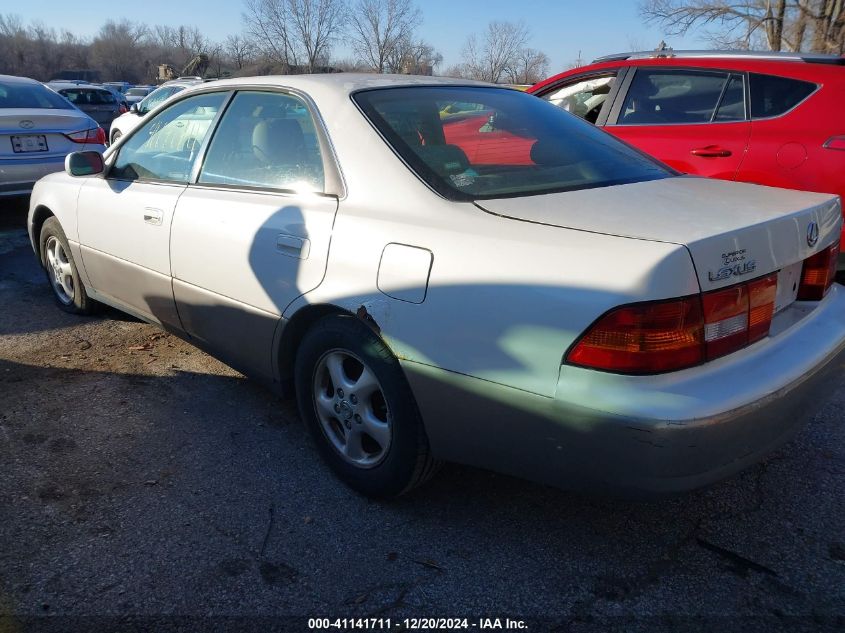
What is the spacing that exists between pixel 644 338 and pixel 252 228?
5.35 feet

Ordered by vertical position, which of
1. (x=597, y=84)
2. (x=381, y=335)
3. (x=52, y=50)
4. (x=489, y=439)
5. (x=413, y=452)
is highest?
(x=52, y=50)

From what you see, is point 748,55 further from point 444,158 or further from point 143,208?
point 143,208


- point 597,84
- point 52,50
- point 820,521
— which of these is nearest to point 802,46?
point 597,84

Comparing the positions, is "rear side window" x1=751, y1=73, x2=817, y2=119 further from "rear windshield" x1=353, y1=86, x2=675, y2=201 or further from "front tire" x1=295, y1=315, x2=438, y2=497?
"front tire" x1=295, y1=315, x2=438, y2=497

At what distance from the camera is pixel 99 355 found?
390 centimetres

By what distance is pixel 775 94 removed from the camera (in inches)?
176

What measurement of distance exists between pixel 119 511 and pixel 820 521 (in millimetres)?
2545

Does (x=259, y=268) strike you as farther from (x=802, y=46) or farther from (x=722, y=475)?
(x=802, y=46)

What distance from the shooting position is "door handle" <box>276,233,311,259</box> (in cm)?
246

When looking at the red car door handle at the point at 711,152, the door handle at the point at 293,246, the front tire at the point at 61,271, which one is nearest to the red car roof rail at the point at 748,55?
the red car door handle at the point at 711,152

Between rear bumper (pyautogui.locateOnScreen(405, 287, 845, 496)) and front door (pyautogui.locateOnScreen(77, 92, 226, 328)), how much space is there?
1754mm

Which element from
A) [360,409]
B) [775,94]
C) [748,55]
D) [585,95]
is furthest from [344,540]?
[585,95]

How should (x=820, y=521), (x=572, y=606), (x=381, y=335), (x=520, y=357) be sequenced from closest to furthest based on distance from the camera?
(x=520, y=357) < (x=572, y=606) < (x=381, y=335) < (x=820, y=521)

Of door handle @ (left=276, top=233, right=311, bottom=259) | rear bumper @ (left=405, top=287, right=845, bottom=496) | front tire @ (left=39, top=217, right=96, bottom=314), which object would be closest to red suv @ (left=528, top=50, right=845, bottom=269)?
rear bumper @ (left=405, top=287, right=845, bottom=496)
